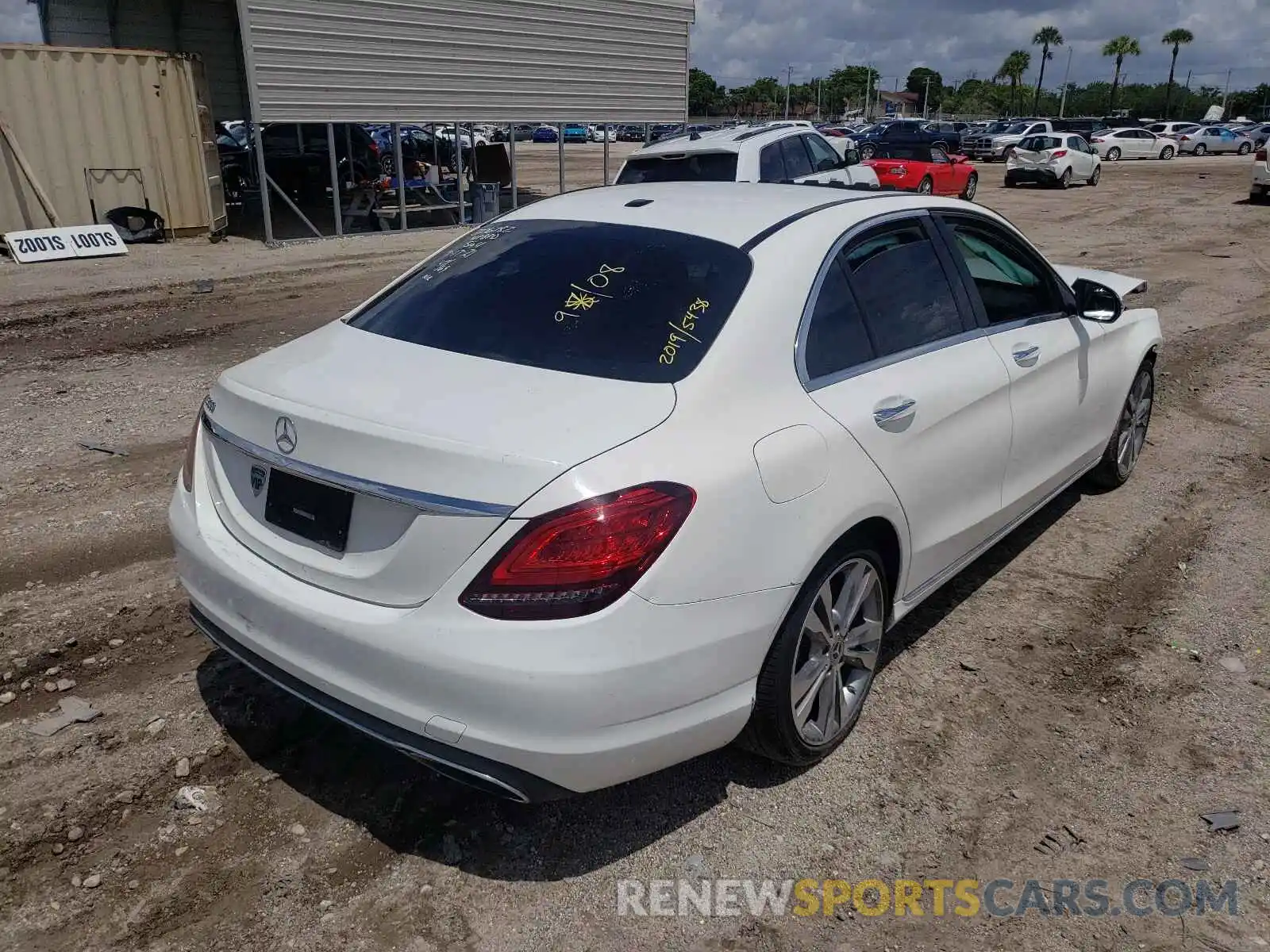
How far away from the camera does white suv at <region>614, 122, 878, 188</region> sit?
11.4 metres

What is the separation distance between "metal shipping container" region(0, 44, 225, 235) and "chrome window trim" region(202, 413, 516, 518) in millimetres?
13395

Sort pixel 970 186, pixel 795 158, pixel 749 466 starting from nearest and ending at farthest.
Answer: pixel 749 466 → pixel 795 158 → pixel 970 186

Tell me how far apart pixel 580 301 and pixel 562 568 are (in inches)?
43.6

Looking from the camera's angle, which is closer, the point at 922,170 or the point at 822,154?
the point at 822,154

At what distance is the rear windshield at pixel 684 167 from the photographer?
1143 centimetres

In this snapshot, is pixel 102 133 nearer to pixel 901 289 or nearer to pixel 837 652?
pixel 901 289

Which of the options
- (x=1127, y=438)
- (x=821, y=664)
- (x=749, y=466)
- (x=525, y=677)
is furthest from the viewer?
(x=1127, y=438)

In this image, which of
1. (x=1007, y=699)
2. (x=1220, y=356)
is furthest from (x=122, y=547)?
(x=1220, y=356)

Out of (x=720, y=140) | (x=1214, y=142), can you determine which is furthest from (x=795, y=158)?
(x=1214, y=142)

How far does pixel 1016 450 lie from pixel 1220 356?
585 centimetres

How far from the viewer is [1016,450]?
392 cm

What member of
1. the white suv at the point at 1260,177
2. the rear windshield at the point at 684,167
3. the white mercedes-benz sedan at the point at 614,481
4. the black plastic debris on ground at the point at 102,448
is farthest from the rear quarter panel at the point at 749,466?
the white suv at the point at 1260,177

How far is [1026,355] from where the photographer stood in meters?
3.97

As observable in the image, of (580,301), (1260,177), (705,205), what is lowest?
(1260,177)
